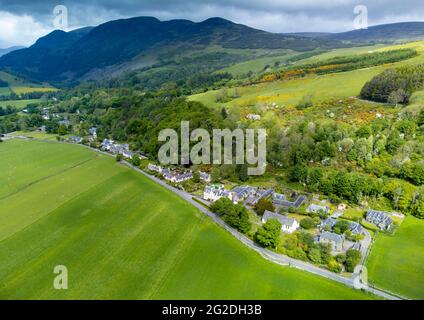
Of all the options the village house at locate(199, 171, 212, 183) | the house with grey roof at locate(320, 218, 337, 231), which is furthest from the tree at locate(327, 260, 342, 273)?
the village house at locate(199, 171, 212, 183)

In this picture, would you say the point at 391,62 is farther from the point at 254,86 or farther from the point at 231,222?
the point at 231,222

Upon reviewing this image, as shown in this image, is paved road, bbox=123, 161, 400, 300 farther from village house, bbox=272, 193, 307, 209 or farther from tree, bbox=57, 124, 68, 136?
tree, bbox=57, 124, 68, 136

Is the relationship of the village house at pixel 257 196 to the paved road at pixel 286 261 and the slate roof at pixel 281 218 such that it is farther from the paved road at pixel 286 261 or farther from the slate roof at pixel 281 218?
the paved road at pixel 286 261

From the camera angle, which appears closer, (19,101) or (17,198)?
(17,198)

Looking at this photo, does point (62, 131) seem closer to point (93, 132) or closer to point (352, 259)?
point (93, 132)

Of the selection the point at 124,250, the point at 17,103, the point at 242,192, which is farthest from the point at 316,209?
the point at 17,103
